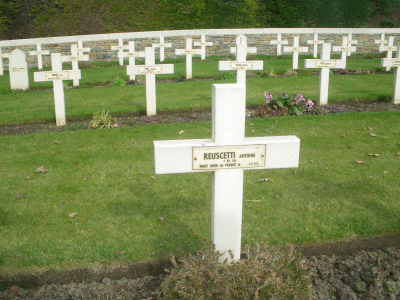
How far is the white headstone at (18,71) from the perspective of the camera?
12.7m

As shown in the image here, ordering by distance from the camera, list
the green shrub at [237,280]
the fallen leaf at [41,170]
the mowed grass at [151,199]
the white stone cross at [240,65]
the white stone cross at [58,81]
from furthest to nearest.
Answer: the white stone cross at [240,65], the white stone cross at [58,81], the fallen leaf at [41,170], the mowed grass at [151,199], the green shrub at [237,280]

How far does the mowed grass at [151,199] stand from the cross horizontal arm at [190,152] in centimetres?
99

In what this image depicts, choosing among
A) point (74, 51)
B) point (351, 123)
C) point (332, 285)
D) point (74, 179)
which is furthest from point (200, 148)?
point (74, 51)

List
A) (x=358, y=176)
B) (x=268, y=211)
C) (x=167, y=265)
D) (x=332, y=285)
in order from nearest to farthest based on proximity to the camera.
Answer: (x=332, y=285) < (x=167, y=265) < (x=268, y=211) < (x=358, y=176)

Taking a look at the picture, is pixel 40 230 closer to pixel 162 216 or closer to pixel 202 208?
pixel 162 216

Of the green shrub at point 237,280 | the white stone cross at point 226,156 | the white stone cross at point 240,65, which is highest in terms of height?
the white stone cross at point 240,65

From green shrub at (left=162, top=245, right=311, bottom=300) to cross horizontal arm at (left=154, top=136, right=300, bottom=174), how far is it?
25.2 inches

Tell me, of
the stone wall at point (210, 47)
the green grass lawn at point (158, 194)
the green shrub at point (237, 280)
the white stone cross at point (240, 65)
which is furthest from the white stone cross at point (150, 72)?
the stone wall at point (210, 47)

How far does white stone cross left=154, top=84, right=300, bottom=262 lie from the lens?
2.87 metres

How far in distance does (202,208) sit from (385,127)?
480 cm

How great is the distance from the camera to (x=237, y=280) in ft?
9.05

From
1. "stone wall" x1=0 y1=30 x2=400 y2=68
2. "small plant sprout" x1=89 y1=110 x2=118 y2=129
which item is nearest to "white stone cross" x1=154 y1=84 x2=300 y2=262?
"small plant sprout" x1=89 y1=110 x2=118 y2=129

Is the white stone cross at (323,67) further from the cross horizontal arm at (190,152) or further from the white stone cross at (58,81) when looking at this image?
the cross horizontal arm at (190,152)

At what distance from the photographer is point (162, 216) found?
448 centimetres
